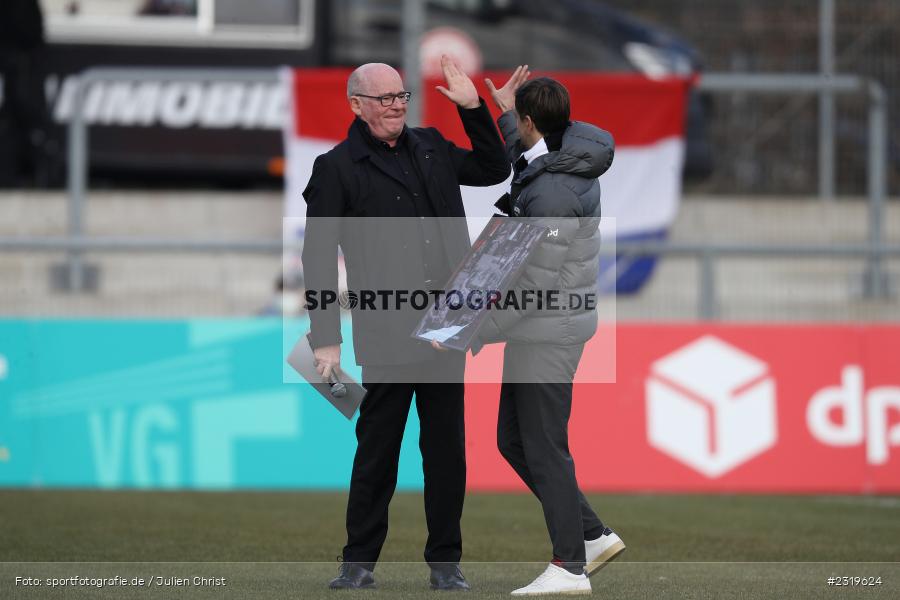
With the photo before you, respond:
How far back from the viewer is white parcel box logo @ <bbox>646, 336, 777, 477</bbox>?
33.6ft

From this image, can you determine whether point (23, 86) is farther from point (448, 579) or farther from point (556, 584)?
point (556, 584)

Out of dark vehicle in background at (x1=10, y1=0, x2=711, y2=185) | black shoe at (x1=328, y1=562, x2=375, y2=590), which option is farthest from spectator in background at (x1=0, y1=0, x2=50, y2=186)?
black shoe at (x1=328, y1=562, x2=375, y2=590)

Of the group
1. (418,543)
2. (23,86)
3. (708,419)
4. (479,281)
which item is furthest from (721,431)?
(23,86)

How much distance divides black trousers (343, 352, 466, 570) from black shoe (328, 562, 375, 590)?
31 mm

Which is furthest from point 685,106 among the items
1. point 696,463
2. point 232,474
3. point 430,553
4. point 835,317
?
point 430,553

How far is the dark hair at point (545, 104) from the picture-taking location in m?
5.78

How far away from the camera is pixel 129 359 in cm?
1026

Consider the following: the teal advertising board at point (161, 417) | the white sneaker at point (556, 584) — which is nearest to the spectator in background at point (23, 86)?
the teal advertising board at point (161, 417)

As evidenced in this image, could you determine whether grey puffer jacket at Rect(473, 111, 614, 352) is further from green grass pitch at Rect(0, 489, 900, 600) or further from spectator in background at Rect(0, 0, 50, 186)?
spectator in background at Rect(0, 0, 50, 186)

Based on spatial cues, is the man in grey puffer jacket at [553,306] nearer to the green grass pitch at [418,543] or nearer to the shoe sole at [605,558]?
the shoe sole at [605,558]

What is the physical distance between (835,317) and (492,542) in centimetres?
412

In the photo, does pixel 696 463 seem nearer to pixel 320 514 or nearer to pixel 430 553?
pixel 320 514

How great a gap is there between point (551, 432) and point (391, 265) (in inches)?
35.1

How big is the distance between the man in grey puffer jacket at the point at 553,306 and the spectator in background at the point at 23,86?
390 inches
